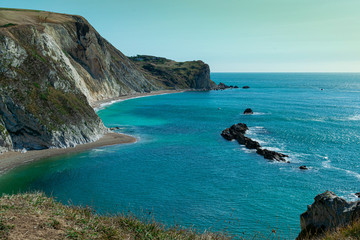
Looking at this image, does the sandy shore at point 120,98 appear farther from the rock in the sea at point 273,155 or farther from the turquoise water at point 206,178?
the rock in the sea at point 273,155

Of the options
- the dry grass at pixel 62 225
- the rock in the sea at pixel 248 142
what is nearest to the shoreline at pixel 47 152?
the rock in the sea at pixel 248 142

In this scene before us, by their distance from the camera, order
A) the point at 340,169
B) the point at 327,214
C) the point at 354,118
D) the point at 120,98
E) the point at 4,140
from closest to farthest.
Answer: the point at 327,214, the point at 4,140, the point at 340,169, the point at 354,118, the point at 120,98

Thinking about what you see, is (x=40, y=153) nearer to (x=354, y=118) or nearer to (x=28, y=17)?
(x=28, y=17)

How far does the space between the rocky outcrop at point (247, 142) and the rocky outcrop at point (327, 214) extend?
3330 centimetres

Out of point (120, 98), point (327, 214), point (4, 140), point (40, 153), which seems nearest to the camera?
point (327, 214)

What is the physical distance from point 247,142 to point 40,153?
130 ft

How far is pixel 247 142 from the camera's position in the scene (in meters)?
60.7

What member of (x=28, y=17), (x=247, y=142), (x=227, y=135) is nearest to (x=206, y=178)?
(x=247, y=142)

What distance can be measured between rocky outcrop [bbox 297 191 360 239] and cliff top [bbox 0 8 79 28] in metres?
72.9

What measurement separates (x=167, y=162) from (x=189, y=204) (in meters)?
15.8

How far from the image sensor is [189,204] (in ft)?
110

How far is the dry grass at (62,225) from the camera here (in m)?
10.5

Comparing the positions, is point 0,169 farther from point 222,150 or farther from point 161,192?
point 222,150

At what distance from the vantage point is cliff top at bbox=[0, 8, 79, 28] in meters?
75.3
